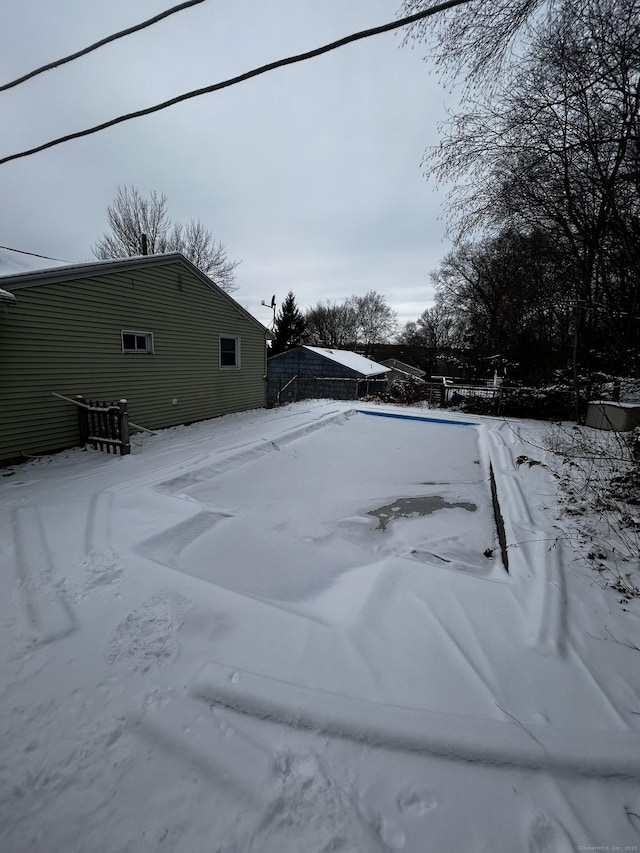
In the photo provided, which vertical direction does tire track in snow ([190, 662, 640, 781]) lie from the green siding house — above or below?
below

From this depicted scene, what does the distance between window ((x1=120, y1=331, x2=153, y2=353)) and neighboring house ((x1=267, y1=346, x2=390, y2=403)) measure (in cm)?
1080

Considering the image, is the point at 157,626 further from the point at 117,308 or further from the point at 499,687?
the point at 117,308

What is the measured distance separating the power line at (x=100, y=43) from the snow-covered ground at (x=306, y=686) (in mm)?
3771

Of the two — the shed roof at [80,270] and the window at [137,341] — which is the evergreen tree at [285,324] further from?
the window at [137,341]

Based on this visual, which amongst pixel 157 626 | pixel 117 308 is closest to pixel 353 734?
pixel 157 626

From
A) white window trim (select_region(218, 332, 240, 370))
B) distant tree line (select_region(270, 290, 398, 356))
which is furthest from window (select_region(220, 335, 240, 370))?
distant tree line (select_region(270, 290, 398, 356))

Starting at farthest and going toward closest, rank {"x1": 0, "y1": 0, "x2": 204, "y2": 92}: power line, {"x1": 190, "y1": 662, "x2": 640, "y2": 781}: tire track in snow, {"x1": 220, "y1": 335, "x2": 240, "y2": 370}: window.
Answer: {"x1": 220, "y1": 335, "x2": 240, "y2": 370}: window → {"x1": 0, "y1": 0, "x2": 204, "y2": 92}: power line → {"x1": 190, "y1": 662, "x2": 640, "y2": 781}: tire track in snow

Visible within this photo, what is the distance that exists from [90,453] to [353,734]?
6296mm

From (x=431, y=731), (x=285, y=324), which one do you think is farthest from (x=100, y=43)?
(x=285, y=324)

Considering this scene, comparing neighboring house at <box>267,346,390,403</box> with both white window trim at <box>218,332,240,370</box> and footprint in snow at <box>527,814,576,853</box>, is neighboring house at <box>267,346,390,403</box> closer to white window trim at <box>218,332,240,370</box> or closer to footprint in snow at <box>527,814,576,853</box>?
white window trim at <box>218,332,240,370</box>

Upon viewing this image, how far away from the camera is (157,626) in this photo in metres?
2.14

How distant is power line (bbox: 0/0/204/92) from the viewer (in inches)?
91.7

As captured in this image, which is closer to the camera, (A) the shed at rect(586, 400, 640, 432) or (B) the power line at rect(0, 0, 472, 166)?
(B) the power line at rect(0, 0, 472, 166)

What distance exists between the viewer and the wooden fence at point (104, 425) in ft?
19.0
